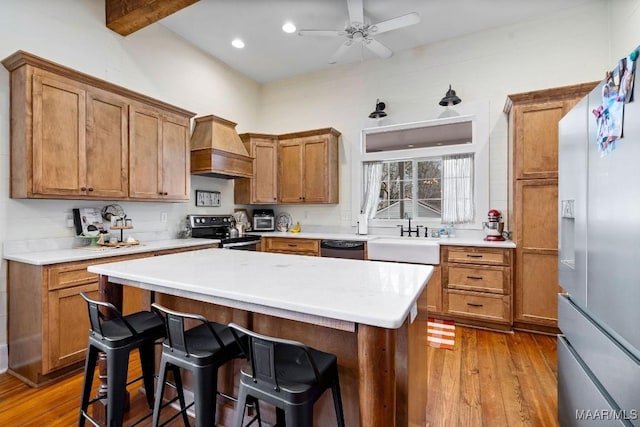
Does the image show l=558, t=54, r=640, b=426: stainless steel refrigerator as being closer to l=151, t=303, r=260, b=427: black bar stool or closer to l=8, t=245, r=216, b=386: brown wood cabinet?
l=151, t=303, r=260, b=427: black bar stool

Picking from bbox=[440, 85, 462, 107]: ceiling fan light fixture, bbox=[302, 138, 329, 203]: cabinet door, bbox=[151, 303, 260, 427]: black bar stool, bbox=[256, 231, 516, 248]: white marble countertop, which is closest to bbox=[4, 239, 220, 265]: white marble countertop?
bbox=[151, 303, 260, 427]: black bar stool

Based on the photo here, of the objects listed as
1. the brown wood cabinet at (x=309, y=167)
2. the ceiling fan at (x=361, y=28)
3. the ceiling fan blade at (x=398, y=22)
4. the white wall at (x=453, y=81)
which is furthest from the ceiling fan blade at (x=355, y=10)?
the brown wood cabinet at (x=309, y=167)

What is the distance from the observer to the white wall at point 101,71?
2.48 m

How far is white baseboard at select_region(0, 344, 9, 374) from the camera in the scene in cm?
240

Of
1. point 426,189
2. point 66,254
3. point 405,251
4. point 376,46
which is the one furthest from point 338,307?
point 426,189

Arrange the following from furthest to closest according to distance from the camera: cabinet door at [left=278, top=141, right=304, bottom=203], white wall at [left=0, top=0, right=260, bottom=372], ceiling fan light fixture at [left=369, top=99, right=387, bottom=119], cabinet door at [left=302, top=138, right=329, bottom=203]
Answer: cabinet door at [left=278, top=141, right=304, bottom=203] → cabinet door at [left=302, top=138, right=329, bottom=203] → ceiling fan light fixture at [left=369, top=99, right=387, bottom=119] → white wall at [left=0, top=0, right=260, bottom=372]

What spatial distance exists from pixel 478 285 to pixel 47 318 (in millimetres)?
3858

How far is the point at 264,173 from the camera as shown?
185 inches

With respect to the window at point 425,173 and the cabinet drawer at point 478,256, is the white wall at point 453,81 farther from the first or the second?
the cabinet drawer at point 478,256

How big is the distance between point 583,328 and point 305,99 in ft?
15.3

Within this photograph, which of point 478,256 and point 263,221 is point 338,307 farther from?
point 263,221

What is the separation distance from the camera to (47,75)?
95.8 inches

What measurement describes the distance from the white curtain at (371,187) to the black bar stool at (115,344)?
3.40m

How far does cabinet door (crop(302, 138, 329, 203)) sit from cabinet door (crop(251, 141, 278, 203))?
19.8 inches
